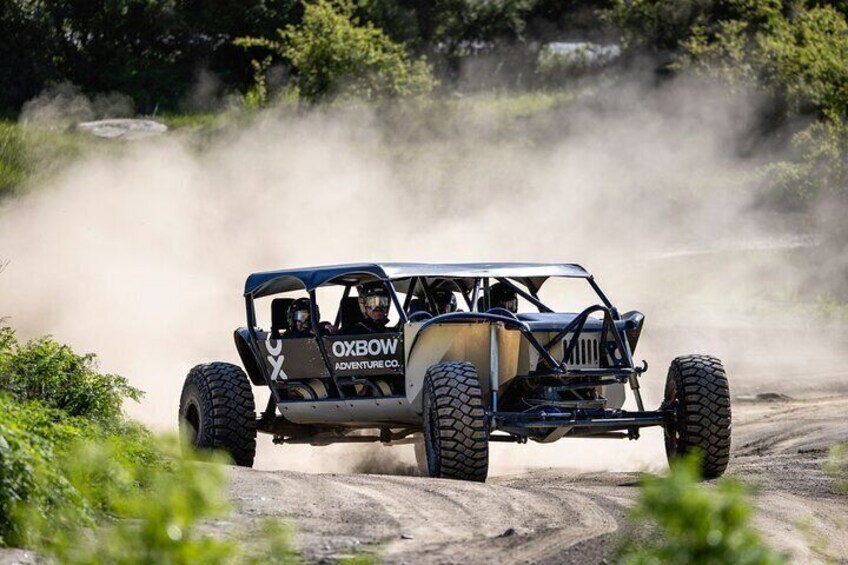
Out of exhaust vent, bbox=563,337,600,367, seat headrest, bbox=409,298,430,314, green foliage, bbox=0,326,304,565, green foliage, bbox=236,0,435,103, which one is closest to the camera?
green foliage, bbox=0,326,304,565

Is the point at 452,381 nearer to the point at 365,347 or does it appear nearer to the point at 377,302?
the point at 365,347

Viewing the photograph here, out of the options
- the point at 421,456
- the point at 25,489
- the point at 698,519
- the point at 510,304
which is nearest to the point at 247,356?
the point at 421,456

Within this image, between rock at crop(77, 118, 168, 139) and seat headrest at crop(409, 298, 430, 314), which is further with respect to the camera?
rock at crop(77, 118, 168, 139)

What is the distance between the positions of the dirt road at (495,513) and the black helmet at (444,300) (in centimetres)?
151

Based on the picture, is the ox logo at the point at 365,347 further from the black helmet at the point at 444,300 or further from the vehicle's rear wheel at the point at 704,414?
the vehicle's rear wheel at the point at 704,414

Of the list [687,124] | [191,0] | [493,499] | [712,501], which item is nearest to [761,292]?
[687,124]

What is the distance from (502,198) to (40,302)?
38.9 ft

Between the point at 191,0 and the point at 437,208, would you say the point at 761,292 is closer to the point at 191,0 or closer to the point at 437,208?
the point at 437,208

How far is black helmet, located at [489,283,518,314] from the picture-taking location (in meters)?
13.2

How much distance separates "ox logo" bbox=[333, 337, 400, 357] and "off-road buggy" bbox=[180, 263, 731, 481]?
0.04 ft

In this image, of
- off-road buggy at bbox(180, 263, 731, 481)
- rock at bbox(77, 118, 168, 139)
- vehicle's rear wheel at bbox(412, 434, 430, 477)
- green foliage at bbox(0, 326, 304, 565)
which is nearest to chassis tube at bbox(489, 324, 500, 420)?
off-road buggy at bbox(180, 263, 731, 481)

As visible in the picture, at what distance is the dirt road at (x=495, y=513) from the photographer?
776 centimetres

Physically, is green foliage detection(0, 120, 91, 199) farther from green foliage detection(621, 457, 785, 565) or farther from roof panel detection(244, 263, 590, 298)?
green foliage detection(621, 457, 785, 565)

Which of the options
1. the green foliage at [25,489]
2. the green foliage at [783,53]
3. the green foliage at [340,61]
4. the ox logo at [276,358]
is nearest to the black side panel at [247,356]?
the ox logo at [276,358]
